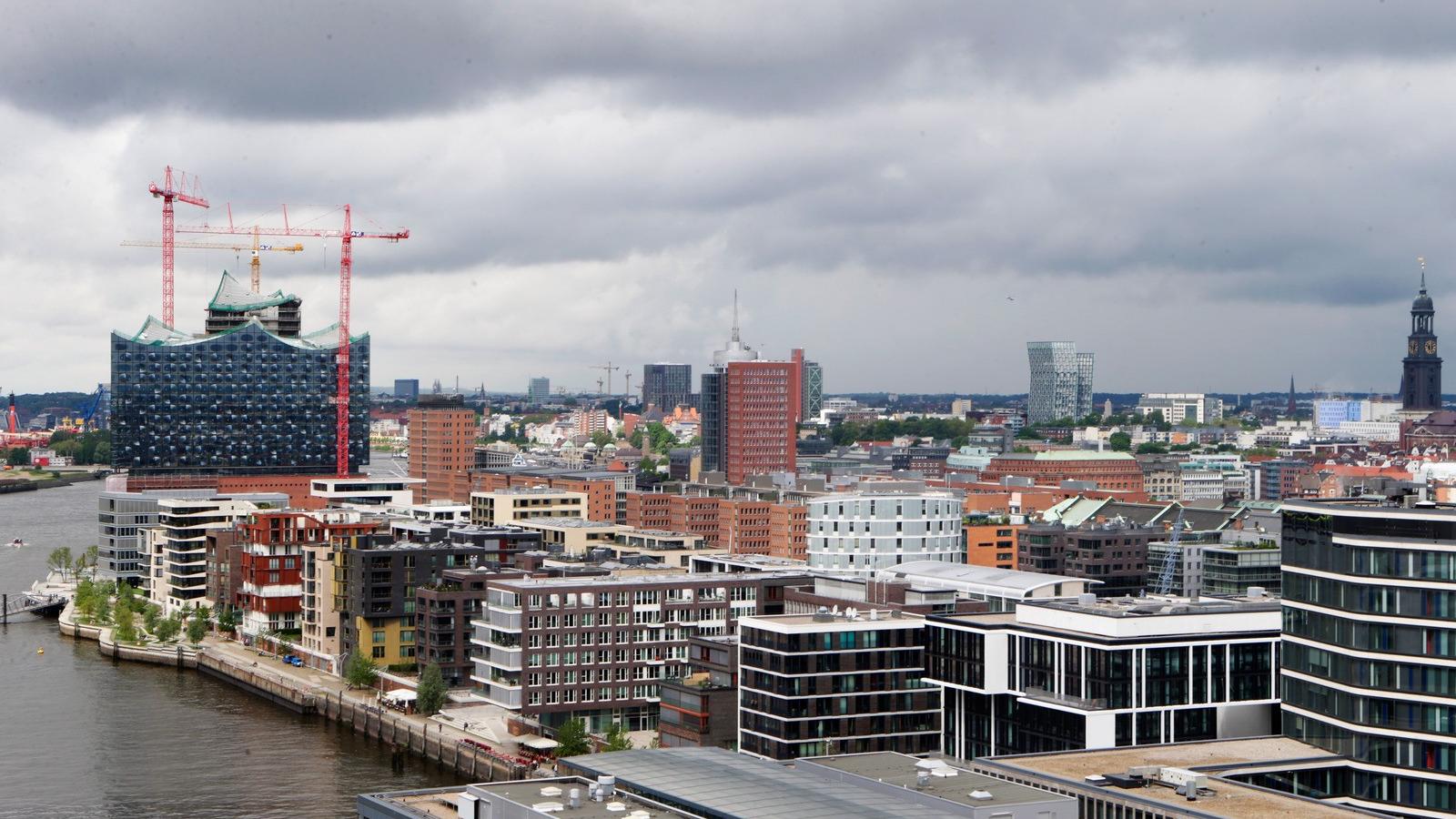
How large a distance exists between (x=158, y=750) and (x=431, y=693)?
746 cm

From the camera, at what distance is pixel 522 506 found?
89.1 m

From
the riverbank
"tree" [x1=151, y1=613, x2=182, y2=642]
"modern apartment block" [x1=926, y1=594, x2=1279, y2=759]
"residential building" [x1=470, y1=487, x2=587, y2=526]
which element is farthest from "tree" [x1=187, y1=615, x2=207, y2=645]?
"modern apartment block" [x1=926, y1=594, x2=1279, y2=759]

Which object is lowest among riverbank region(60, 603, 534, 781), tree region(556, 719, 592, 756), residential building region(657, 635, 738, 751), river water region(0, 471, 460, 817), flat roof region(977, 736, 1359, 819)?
river water region(0, 471, 460, 817)

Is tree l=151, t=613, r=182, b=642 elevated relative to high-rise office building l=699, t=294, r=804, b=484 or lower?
lower

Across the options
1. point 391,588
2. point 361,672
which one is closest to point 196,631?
point 391,588

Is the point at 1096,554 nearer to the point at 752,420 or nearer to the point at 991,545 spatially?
the point at 991,545

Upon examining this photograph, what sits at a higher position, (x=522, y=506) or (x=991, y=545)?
(x=522, y=506)

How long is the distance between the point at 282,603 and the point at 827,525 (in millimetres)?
20529

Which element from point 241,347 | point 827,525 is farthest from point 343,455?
point 827,525

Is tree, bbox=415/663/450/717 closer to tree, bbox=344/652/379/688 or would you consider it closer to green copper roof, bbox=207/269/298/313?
tree, bbox=344/652/379/688

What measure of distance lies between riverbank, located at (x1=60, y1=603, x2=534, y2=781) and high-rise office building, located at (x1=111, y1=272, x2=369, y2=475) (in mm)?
48835

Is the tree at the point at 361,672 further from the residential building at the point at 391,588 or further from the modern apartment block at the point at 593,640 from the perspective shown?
the modern apartment block at the point at 593,640

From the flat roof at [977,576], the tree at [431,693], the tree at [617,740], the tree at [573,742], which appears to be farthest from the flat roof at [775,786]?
the tree at [431,693]

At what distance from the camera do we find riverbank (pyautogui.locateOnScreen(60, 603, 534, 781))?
5119cm
